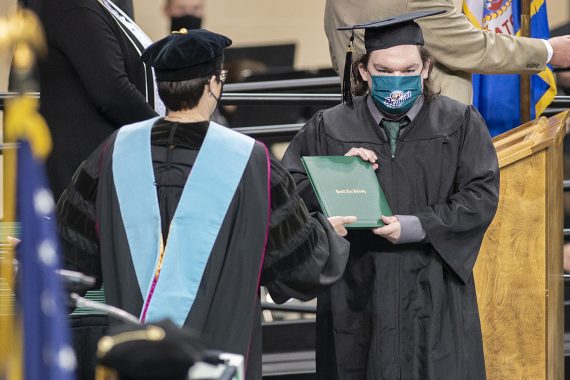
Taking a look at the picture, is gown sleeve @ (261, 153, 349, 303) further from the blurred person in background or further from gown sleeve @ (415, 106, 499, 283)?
the blurred person in background

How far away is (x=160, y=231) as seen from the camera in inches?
153

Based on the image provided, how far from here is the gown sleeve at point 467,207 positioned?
4.56 metres

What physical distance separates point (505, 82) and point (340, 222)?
179 centimetres

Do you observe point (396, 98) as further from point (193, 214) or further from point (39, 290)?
point (39, 290)

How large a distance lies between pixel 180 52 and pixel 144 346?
1.31 meters

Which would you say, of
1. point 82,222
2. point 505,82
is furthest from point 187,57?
point 505,82

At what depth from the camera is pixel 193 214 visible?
3873 mm

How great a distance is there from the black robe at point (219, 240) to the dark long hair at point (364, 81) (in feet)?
2.88

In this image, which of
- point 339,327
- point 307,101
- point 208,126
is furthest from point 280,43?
point 208,126

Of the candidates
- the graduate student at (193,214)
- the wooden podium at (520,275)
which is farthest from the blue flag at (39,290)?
the wooden podium at (520,275)

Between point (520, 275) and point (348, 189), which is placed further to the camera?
point (520, 275)

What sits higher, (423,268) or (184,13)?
(184,13)

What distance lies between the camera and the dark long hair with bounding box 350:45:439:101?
4703 millimetres

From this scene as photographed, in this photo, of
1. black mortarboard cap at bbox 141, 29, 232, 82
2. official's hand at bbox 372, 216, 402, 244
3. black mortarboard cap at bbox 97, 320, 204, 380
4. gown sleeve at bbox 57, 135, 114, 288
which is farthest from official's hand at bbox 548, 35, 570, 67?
black mortarboard cap at bbox 97, 320, 204, 380
